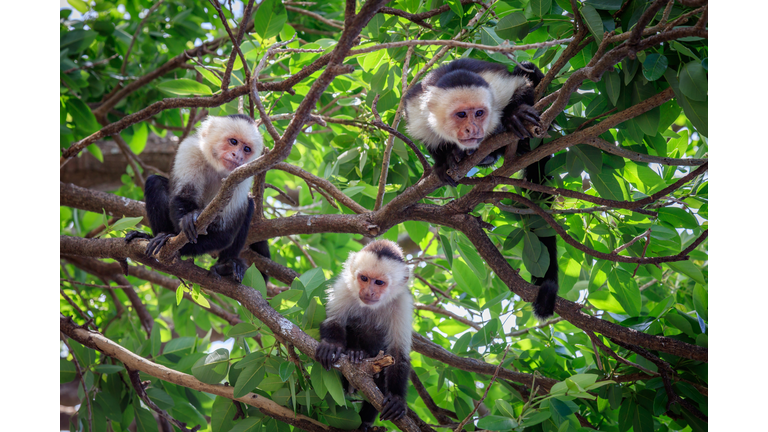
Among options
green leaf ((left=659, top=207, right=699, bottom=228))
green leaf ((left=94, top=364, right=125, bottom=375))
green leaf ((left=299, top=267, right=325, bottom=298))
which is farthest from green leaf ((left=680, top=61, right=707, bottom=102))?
green leaf ((left=94, top=364, right=125, bottom=375))

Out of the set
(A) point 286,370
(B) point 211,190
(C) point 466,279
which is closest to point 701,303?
(C) point 466,279

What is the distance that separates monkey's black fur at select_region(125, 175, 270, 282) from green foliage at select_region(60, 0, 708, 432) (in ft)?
0.53

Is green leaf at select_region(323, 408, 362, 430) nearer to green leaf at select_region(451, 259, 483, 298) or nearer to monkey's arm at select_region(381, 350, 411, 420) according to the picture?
monkey's arm at select_region(381, 350, 411, 420)

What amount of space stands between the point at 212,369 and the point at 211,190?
92 centimetres

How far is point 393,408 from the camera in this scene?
6.91 ft

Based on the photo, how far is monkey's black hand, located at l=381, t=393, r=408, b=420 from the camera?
2.04m

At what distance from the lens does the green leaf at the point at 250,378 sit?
6.40ft

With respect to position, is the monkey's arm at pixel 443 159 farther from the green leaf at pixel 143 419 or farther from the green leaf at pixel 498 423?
the green leaf at pixel 143 419

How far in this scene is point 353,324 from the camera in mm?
2631

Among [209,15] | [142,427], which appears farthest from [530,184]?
[209,15]

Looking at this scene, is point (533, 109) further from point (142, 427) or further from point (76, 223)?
point (76, 223)

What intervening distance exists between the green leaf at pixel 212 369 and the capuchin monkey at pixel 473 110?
1134 millimetres

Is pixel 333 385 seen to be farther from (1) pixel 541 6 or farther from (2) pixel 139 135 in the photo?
(2) pixel 139 135

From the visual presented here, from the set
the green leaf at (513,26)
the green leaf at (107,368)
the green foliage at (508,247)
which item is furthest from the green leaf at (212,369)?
the green leaf at (513,26)
